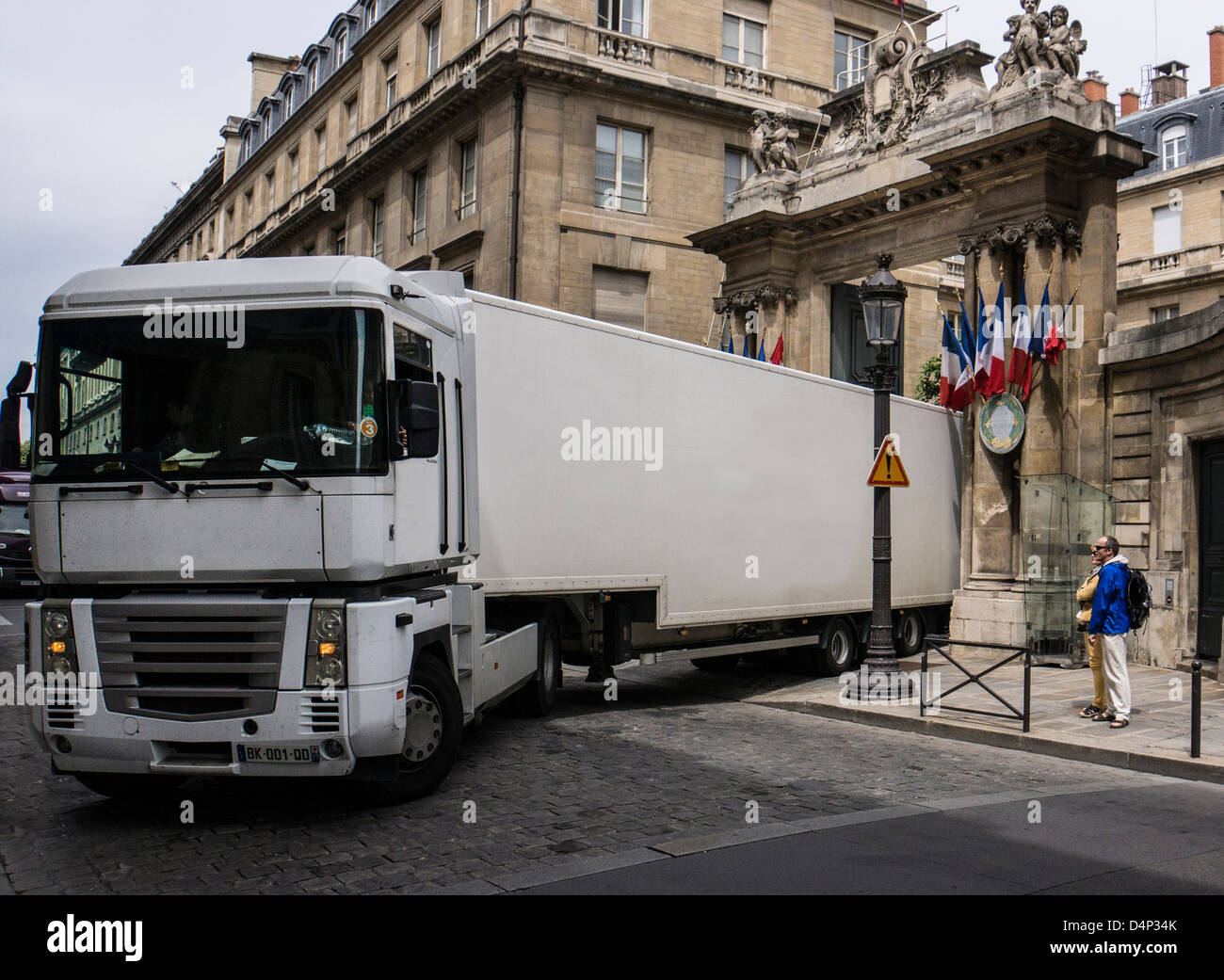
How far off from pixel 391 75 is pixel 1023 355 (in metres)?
23.0

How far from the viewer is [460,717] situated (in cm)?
743

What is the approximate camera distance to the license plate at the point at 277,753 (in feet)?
20.2

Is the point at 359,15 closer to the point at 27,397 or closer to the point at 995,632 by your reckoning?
the point at 995,632

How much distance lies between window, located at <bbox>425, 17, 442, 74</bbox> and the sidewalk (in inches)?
884

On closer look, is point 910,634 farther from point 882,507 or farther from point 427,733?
point 427,733

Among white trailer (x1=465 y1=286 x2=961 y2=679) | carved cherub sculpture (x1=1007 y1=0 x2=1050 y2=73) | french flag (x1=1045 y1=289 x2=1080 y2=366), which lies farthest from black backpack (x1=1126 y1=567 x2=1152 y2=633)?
carved cherub sculpture (x1=1007 y1=0 x2=1050 y2=73)

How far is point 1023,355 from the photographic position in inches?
663

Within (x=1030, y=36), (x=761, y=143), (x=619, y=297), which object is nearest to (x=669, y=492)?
(x=1030, y=36)

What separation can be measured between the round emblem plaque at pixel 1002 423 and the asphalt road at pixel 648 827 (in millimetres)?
8419

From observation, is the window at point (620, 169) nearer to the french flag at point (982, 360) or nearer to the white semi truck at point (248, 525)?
the french flag at point (982, 360)

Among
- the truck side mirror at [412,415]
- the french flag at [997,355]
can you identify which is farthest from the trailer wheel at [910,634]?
the truck side mirror at [412,415]

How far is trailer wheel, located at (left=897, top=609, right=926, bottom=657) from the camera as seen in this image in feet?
53.4

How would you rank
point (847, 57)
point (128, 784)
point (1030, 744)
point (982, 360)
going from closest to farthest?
1. point (128, 784)
2. point (1030, 744)
3. point (982, 360)
4. point (847, 57)
